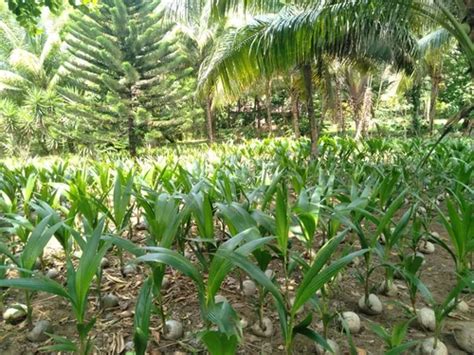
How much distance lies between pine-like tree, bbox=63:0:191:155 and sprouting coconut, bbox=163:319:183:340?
1077 centimetres

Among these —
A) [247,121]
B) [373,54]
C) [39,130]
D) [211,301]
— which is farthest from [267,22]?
[247,121]

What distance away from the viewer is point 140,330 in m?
0.84

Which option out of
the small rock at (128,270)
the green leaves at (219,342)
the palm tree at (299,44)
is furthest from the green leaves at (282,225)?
Answer: the palm tree at (299,44)

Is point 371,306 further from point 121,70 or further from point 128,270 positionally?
point 121,70

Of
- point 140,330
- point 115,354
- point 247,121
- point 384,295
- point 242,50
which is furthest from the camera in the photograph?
point 247,121

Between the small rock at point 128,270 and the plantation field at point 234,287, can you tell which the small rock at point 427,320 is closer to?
the plantation field at point 234,287

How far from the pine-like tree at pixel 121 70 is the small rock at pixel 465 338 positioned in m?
11.1

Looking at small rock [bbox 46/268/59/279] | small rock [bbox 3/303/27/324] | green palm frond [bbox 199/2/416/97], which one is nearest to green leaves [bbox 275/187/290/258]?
small rock [bbox 3/303/27/324]

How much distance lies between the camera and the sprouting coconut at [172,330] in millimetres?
1164

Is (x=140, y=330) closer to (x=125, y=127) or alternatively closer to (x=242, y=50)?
(x=242, y=50)

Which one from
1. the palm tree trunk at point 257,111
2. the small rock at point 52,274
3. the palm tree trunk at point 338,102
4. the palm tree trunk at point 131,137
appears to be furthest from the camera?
the palm tree trunk at point 257,111

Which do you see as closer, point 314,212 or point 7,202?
point 314,212

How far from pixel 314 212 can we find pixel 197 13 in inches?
123

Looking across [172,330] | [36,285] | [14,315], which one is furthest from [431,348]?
[14,315]
